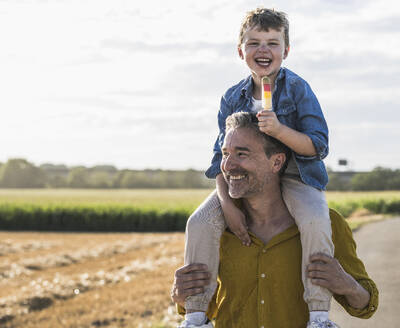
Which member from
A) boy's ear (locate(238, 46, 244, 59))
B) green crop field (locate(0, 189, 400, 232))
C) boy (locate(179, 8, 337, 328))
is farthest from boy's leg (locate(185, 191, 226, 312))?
green crop field (locate(0, 189, 400, 232))

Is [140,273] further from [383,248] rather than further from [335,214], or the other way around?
[335,214]

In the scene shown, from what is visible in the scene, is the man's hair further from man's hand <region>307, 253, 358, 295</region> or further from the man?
man's hand <region>307, 253, 358, 295</region>

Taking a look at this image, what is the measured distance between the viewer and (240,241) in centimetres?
350

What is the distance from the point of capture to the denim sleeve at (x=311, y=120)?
3.44 meters

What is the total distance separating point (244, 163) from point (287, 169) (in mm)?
420

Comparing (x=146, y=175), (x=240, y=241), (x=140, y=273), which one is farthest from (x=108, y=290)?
(x=146, y=175)

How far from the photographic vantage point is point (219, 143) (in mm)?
3770

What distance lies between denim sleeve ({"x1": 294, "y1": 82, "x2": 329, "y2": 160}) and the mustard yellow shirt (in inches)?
14.8

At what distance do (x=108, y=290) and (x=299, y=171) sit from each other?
8.47 meters

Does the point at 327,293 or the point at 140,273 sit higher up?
the point at 327,293

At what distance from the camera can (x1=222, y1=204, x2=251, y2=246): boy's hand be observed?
135 inches

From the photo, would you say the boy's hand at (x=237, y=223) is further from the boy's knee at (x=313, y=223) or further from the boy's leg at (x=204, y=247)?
the boy's knee at (x=313, y=223)

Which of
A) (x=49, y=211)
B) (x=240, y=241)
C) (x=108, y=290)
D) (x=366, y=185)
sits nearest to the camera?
(x=240, y=241)

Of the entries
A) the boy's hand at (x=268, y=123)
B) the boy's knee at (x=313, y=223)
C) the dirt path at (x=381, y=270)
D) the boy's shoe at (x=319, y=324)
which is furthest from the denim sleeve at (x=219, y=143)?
the dirt path at (x=381, y=270)
